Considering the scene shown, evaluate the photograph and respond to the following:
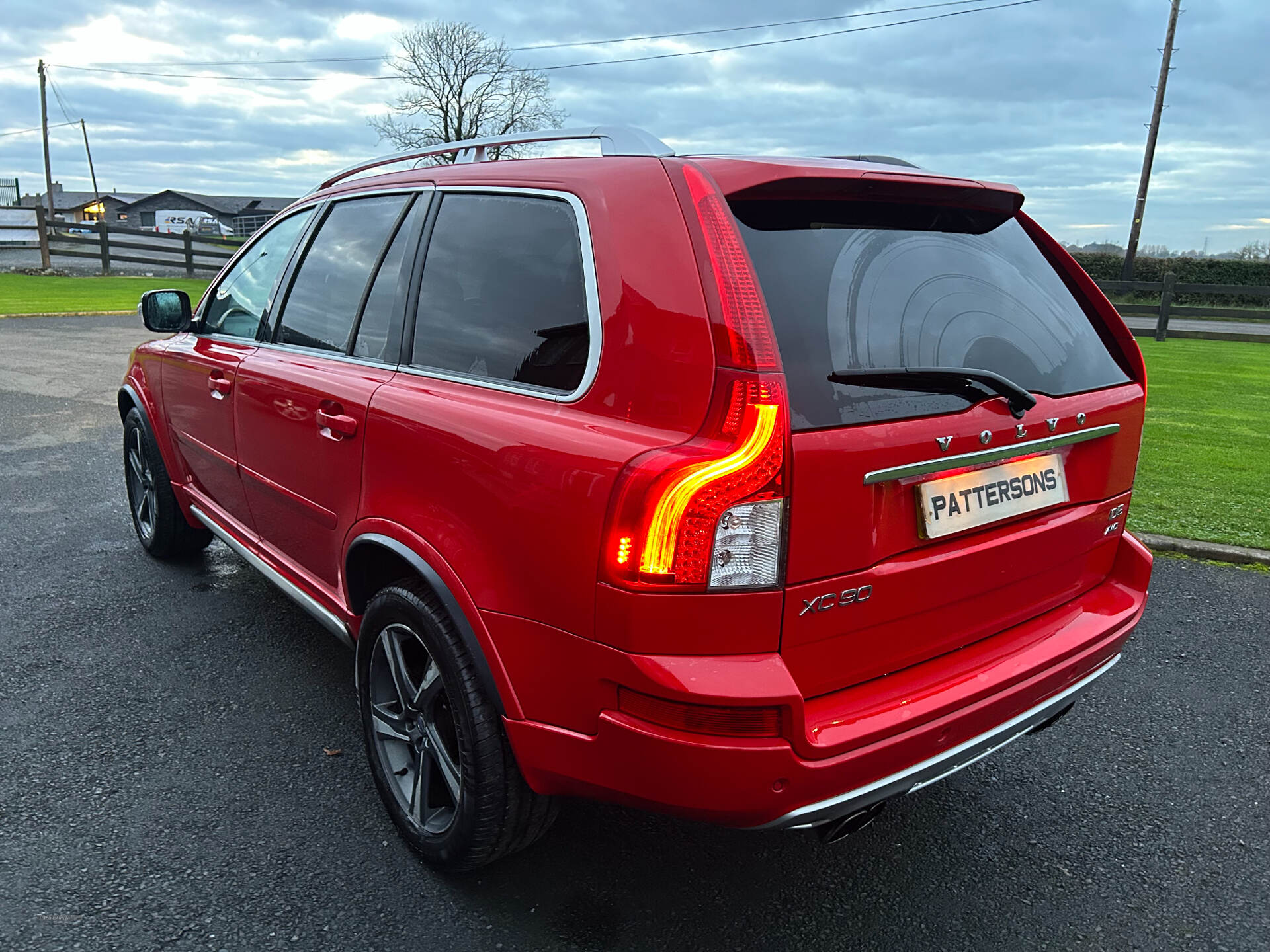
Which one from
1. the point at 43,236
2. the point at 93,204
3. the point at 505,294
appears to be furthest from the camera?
the point at 93,204

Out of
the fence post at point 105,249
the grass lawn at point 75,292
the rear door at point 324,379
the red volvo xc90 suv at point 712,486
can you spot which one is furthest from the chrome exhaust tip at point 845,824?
the fence post at point 105,249

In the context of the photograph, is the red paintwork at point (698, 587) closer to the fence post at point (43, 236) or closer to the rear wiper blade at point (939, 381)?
the rear wiper blade at point (939, 381)

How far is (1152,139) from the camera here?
2678 centimetres

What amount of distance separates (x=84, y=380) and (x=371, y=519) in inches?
384

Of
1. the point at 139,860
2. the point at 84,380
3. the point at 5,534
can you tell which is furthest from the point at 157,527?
the point at 84,380

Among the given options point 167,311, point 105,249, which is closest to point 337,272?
point 167,311

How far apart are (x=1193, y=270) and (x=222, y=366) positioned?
3614 centimetres

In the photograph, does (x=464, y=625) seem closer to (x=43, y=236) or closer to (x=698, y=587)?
(x=698, y=587)

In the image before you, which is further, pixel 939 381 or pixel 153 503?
pixel 153 503

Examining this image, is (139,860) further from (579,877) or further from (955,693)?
(955,693)

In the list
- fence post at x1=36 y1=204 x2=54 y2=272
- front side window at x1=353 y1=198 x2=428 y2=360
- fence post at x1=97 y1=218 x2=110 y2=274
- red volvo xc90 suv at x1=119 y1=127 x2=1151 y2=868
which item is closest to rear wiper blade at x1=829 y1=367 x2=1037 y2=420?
red volvo xc90 suv at x1=119 y1=127 x2=1151 y2=868

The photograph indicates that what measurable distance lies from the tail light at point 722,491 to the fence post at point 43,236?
108 feet

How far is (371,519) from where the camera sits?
2.47 m

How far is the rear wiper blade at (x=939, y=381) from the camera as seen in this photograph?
6.31 feet
